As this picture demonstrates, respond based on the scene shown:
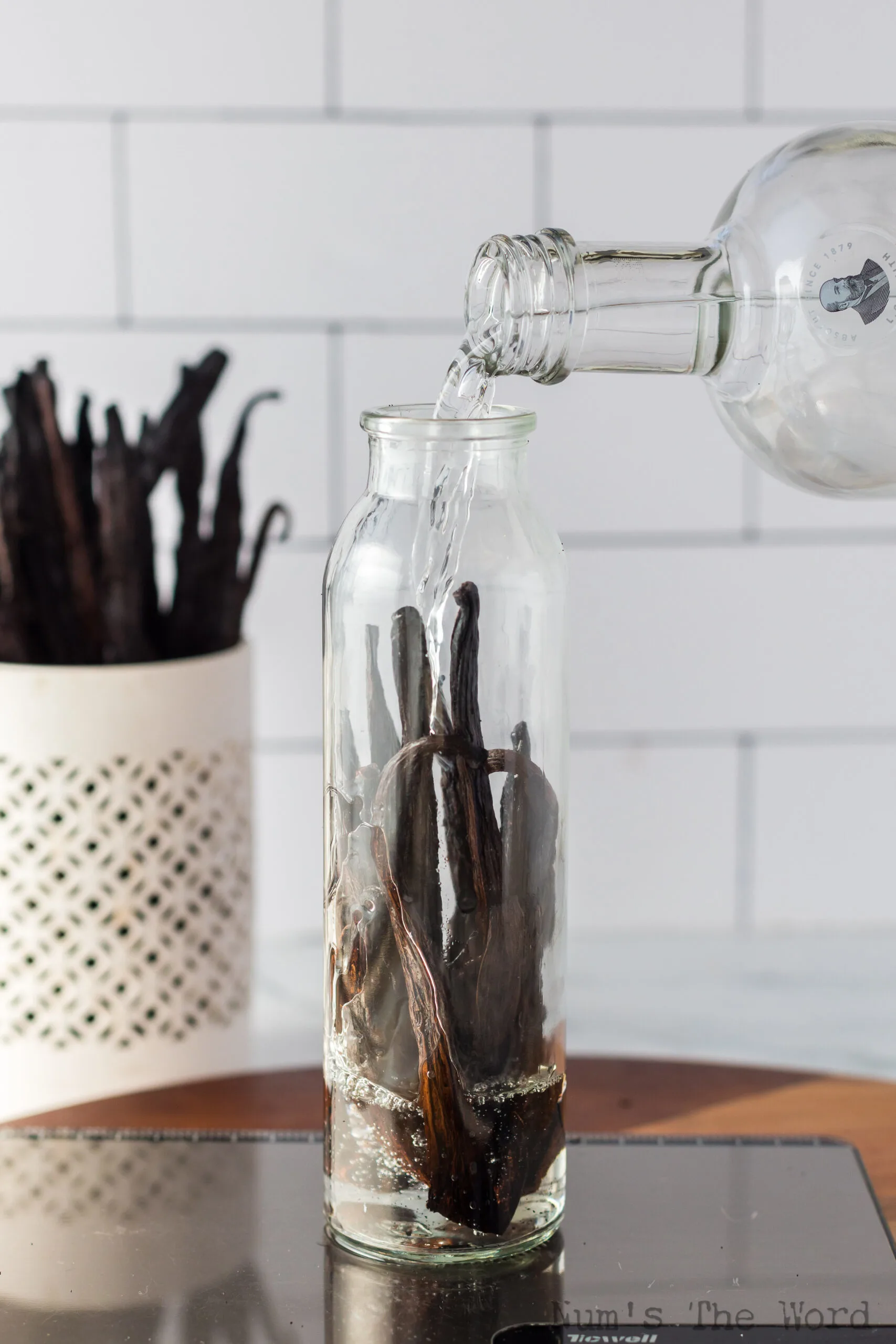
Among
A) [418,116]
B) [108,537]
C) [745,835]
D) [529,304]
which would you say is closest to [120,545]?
[108,537]

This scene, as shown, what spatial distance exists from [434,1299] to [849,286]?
31 centimetres

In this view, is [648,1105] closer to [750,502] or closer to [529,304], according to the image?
[529,304]

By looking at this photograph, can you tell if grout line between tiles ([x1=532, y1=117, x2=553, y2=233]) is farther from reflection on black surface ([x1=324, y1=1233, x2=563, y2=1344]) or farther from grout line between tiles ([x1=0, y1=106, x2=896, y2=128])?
reflection on black surface ([x1=324, y1=1233, x2=563, y2=1344])

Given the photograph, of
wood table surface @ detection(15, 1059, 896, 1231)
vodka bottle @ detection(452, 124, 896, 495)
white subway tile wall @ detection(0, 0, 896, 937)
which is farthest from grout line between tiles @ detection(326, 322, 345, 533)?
vodka bottle @ detection(452, 124, 896, 495)

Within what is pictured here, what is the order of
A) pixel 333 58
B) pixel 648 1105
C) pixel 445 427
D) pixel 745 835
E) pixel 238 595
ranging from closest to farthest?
pixel 445 427 → pixel 648 1105 → pixel 238 595 → pixel 333 58 → pixel 745 835

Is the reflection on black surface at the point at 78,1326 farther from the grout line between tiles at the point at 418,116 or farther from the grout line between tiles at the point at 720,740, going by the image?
the grout line between tiles at the point at 418,116

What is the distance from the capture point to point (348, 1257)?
442 millimetres

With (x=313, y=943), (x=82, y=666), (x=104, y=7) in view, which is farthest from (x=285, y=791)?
(x=104, y=7)

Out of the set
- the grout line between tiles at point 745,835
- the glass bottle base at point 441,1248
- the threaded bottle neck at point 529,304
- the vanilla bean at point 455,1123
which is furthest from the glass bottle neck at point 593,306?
the grout line between tiles at point 745,835

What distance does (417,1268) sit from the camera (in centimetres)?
43

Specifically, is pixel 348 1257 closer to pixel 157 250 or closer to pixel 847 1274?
pixel 847 1274

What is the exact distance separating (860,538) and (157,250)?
508mm

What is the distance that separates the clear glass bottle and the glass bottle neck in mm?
23

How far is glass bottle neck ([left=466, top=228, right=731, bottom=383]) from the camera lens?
0.43 m
